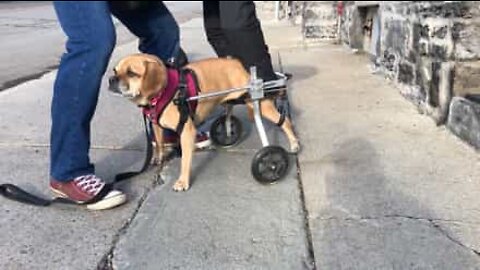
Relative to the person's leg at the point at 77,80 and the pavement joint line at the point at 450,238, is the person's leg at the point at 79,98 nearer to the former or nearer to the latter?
the person's leg at the point at 77,80

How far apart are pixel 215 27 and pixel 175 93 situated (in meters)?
0.61

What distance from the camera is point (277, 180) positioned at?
3400 millimetres

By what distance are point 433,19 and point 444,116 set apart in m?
0.83

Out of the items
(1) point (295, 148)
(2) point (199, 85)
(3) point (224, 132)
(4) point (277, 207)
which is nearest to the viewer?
(4) point (277, 207)

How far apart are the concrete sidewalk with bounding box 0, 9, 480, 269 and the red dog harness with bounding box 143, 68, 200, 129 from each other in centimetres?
44

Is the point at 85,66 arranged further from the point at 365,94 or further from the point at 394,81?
the point at 394,81

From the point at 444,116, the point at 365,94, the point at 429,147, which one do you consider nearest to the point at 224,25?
the point at 429,147

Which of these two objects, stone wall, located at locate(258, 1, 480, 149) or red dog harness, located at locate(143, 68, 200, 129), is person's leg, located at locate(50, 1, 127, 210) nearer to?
red dog harness, located at locate(143, 68, 200, 129)

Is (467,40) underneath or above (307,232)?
above

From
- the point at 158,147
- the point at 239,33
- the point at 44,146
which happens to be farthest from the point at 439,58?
the point at 44,146

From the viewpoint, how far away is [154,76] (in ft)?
9.84

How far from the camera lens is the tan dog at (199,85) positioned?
116 inches

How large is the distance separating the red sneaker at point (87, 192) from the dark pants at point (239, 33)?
107 cm

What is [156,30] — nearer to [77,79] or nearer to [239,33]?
[239,33]
